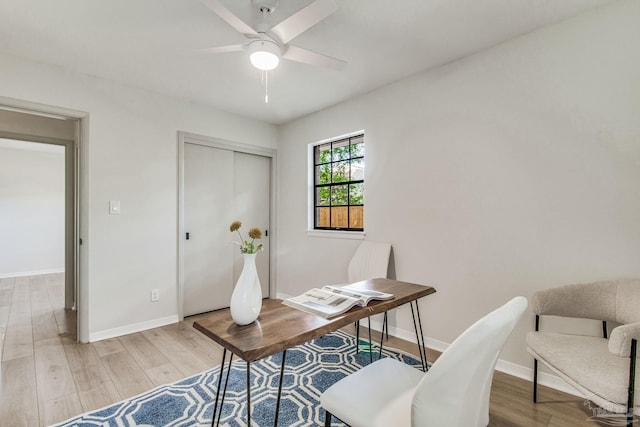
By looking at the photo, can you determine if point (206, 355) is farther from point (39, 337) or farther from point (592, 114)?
point (592, 114)

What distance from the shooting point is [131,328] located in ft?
9.99

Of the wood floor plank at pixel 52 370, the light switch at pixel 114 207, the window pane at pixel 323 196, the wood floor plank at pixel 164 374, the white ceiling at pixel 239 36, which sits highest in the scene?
the white ceiling at pixel 239 36

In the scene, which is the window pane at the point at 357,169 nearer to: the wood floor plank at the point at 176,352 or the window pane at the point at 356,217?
the window pane at the point at 356,217

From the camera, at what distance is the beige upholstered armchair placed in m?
1.29

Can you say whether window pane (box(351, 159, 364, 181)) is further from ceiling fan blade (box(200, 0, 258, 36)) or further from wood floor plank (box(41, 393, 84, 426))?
wood floor plank (box(41, 393, 84, 426))

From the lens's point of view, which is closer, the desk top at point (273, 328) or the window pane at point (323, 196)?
the desk top at point (273, 328)

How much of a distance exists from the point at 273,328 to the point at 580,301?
70.3 inches

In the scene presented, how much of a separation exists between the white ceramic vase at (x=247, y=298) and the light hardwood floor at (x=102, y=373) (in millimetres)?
1297

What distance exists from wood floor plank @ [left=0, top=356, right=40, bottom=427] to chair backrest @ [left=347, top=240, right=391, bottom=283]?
2.40 meters

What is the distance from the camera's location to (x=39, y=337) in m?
2.91

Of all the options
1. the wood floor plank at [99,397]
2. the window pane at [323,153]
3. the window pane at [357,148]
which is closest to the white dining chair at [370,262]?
the window pane at [357,148]

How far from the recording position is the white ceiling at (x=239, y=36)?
188 centimetres

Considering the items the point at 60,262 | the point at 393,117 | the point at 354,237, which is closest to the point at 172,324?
the point at 354,237

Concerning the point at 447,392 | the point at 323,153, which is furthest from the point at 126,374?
the point at 323,153
